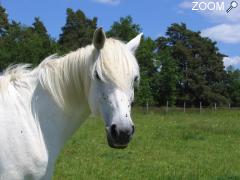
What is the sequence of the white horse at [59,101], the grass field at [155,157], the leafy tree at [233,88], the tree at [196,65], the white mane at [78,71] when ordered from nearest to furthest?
the white horse at [59,101], the white mane at [78,71], the grass field at [155,157], the tree at [196,65], the leafy tree at [233,88]

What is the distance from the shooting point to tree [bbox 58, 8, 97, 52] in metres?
57.3

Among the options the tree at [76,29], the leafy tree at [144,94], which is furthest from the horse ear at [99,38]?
the tree at [76,29]

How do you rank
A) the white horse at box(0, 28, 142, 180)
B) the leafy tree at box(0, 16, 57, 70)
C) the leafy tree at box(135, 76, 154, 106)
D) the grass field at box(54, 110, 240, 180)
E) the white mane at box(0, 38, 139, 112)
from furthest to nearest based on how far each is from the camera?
1. the leafy tree at box(135, 76, 154, 106)
2. the leafy tree at box(0, 16, 57, 70)
3. the grass field at box(54, 110, 240, 180)
4. the white mane at box(0, 38, 139, 112)
5. the white horse at box(0, 28, 142, 180)

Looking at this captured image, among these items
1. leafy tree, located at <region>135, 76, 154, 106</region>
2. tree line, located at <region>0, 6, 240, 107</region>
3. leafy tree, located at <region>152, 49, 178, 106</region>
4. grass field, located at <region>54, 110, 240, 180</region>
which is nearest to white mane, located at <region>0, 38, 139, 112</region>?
grass field, located at <region>54, 110, 240, 180</region>

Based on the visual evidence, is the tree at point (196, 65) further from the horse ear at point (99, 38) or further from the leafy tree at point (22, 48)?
the horse ear at point (99, 38)

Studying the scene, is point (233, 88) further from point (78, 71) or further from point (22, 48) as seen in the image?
point (78, 71)

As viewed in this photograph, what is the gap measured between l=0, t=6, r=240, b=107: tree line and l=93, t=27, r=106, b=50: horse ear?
127 feet

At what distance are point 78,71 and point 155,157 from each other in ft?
21.3

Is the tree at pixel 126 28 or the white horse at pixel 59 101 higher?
the tree at pixel 126 28

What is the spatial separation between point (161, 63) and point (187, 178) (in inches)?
2050

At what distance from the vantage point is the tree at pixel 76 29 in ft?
188

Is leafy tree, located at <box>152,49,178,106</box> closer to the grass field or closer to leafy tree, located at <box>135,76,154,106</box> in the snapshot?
leafy tree, located at <box>135,76,154,106</box>

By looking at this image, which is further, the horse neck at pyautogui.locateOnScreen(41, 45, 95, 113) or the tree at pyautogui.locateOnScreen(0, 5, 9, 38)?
the tree at pyautogui.locateOnScreen(0, 5, 9, 38)

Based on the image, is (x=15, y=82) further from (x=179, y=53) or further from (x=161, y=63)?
(x=179, y=53)
